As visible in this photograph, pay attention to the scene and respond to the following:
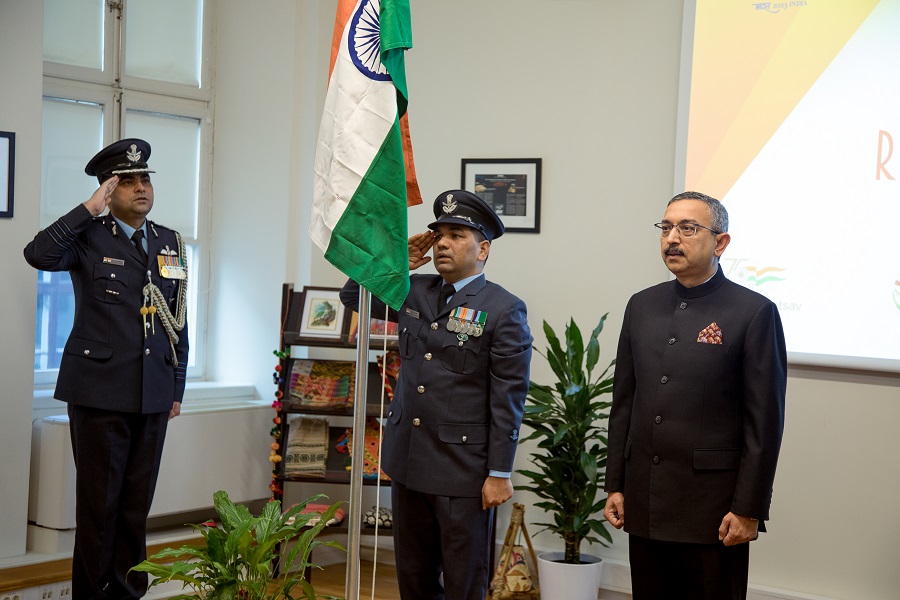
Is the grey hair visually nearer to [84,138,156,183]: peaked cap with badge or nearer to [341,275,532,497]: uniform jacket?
[341,275,532,497]: uniform jacket

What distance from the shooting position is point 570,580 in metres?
4.15

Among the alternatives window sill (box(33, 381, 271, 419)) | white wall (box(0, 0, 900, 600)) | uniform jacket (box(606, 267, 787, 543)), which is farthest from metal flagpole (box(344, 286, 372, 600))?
window sill (box(33, 381, 271, 419))

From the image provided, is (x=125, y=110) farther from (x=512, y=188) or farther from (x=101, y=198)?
(x=512, y=188)

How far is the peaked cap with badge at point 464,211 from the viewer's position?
3.06 m

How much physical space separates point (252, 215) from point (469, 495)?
2862 millimetres

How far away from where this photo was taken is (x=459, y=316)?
3057 mm

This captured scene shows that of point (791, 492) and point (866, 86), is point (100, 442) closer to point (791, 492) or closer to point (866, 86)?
point (791, 492)

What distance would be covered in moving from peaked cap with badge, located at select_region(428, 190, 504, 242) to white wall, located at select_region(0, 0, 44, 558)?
80.6 inches

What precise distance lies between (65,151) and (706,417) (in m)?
3.59

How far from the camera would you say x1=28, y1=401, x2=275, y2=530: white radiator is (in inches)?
169

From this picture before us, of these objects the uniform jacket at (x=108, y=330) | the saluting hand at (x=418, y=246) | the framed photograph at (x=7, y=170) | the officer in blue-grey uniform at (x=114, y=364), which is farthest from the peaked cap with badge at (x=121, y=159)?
the saluting hand at (x=418, y=246)

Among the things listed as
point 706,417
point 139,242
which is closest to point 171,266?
point 139,242

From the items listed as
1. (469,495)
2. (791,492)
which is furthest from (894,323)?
(469,495)

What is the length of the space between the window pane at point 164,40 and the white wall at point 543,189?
16cm
